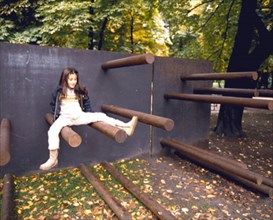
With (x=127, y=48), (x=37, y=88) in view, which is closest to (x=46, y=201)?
(x=37, y=88)

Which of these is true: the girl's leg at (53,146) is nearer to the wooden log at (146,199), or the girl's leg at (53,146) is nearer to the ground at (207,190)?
the wooden log at (146,199)

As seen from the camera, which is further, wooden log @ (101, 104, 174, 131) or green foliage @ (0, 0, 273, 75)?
green foliage @ (0, 0, 273, 75)

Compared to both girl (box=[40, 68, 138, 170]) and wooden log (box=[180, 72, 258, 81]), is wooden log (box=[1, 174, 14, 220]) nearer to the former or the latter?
girl (box=[40, 68, 138, 170])

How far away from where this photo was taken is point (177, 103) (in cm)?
697

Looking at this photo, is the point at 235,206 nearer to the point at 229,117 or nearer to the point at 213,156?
the point at 213,156

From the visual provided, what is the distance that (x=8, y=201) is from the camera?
374cm

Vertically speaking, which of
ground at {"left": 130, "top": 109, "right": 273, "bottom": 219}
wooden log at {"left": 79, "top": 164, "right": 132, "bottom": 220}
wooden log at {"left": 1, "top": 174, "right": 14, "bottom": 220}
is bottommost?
ground at {"left": 130, "top": 109, "right": 273, "bottom": 219}

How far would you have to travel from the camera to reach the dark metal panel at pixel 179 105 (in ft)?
21.7

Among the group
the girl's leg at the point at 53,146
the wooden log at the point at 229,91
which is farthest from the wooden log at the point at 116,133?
the wooden log at the point at 229,91

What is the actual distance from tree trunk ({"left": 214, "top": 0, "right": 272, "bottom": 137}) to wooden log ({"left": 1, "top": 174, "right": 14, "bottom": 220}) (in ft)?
24.4

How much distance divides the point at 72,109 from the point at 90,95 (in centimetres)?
137

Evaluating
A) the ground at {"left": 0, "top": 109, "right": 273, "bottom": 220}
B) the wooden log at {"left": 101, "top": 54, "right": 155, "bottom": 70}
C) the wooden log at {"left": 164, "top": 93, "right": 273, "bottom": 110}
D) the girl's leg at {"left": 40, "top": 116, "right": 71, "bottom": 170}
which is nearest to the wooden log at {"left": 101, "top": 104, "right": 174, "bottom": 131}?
the wooden log at {"left": 101, "top": 54, "right": 155, "bottom": 70}

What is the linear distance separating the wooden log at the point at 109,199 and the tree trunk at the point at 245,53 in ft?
20.3

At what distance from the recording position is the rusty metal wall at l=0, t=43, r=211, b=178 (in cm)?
486
